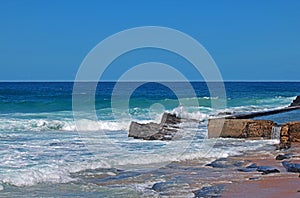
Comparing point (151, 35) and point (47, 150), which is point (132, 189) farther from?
point (47, 150)

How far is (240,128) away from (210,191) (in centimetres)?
801

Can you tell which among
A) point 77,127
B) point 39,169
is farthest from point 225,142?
point 77,127

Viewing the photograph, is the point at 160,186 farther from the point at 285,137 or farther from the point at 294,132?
the point at 294,132

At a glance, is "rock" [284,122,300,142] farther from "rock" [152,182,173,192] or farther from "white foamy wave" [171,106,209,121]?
"white foamy wave" [171,106,209,121]

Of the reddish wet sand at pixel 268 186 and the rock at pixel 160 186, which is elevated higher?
the reddish wet sand at pixel 268 186

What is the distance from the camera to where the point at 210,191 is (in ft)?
25.2

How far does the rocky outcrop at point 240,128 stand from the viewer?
1531 cm

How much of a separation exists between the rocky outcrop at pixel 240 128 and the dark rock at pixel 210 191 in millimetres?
7552

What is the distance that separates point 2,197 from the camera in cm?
777

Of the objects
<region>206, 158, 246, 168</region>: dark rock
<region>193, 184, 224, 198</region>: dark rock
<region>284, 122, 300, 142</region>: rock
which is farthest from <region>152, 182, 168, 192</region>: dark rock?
<region>284, 122, 300, 142</region>: rock

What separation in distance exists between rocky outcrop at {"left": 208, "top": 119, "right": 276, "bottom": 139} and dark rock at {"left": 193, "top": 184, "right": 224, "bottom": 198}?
Answer: 24.8 feet

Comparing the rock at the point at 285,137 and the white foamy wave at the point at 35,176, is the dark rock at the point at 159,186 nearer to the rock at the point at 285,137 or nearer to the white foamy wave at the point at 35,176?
the white foamy wave at the point at 35,176

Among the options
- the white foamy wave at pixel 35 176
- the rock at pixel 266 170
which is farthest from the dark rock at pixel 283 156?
the white foamy wave at pixel 35 176

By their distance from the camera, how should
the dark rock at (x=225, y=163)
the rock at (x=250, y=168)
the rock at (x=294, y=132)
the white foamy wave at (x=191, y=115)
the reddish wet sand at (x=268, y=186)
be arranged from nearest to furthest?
the reddish wet sand at (x=268, y=186) < the rock at (x=250, y=168) < the dark rock at (x=225, y=163) < the rock at (x=294, y=132) < the white foamy wave at (x=191, y=115)
